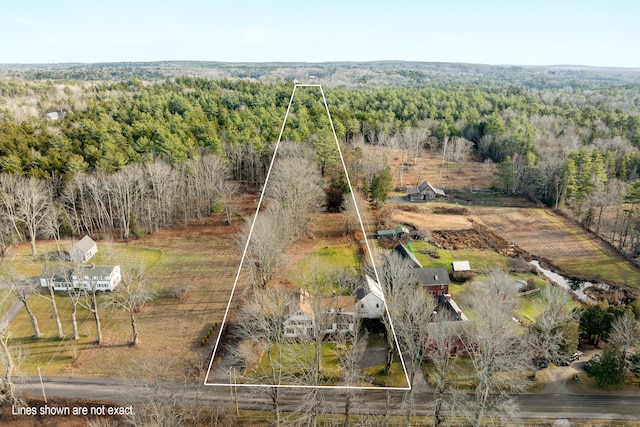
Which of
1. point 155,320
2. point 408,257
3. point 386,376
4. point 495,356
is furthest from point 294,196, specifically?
point 495,356

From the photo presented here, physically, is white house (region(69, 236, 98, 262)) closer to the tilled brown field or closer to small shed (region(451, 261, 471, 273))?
small shed (region(451, 261, 471, 273))

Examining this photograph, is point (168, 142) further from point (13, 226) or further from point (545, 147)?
point (545, 147)

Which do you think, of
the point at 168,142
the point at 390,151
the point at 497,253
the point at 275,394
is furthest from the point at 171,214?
the point at 390,151

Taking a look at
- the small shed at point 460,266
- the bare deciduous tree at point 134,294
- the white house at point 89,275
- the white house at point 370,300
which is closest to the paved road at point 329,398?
the bare deciduous tree at point 134,294

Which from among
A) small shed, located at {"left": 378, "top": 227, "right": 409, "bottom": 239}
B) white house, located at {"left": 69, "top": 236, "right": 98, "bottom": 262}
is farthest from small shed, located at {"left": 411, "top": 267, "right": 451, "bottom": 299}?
white house, located at {"left": 69, "top": 236, "right": 98, "bottom": 262}

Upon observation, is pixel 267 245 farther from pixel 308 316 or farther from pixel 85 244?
pixel 85 244
